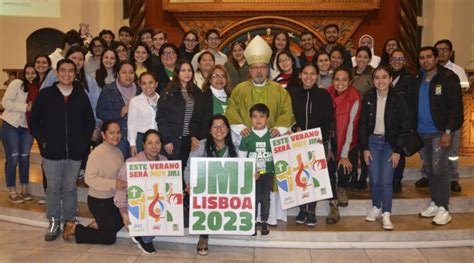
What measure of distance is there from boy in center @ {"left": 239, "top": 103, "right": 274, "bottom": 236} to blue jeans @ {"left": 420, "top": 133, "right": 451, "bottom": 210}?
5.21ft

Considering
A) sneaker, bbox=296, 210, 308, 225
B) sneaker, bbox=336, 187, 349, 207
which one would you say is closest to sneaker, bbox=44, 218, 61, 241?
sneaker, bbox=296, 210, 308, 225

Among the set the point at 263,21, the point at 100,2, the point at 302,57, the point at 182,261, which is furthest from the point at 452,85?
the point at 100,2

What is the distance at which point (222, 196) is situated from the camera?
→ 439 centimetres

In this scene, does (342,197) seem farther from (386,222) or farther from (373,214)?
(386,222)

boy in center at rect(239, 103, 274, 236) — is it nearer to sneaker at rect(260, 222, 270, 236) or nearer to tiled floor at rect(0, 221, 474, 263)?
sneaker at rect(260, 222, 270, 236)

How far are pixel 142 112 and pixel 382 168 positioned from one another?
232 cm

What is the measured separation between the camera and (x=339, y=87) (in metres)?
4.85

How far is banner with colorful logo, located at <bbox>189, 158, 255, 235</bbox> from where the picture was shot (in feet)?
14.3

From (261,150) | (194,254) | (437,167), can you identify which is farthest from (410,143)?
(194,254)

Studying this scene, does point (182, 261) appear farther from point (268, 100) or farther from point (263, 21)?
point (263, 21)

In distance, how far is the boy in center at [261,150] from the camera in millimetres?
4477

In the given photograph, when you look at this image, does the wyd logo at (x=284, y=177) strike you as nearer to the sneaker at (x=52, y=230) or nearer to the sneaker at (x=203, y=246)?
the sneaker at (x=203, y=246)

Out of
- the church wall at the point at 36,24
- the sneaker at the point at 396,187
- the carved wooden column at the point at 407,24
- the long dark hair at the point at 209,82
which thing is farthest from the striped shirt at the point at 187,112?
the church wall at the point at 36,24

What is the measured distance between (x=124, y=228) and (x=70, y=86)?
4.83 ft
